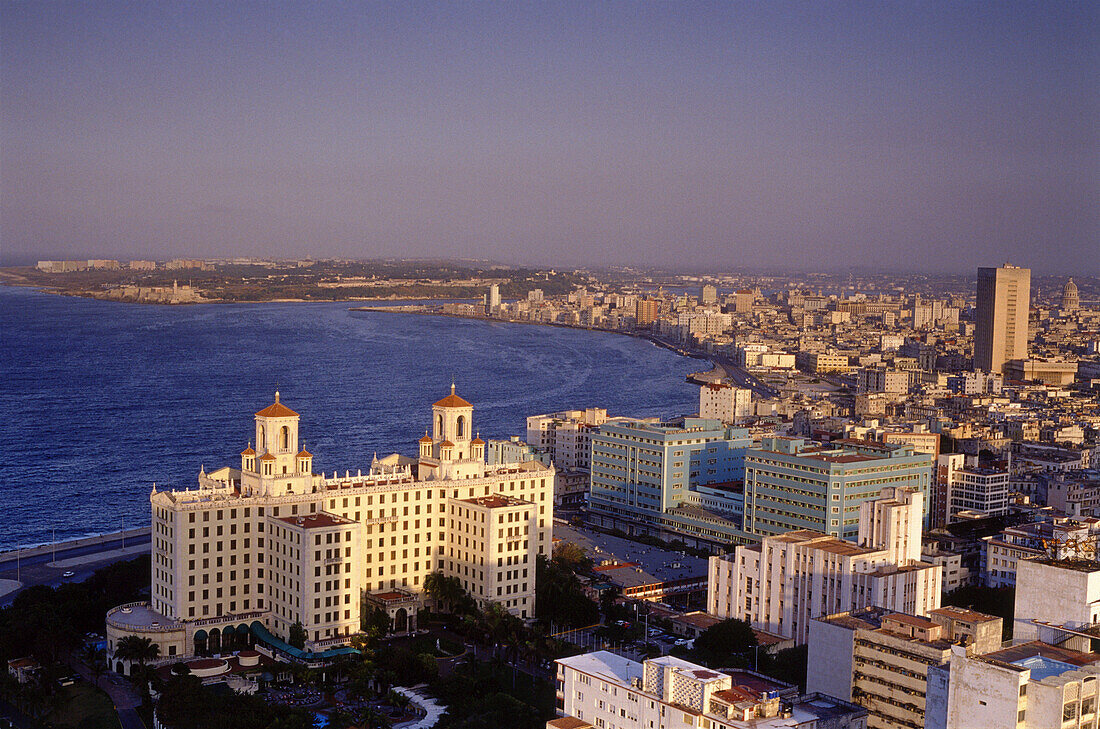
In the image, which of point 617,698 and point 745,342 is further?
point 745,342

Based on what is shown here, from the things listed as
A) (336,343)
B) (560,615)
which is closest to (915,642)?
(560,615)

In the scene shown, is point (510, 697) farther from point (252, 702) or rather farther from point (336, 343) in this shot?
point (336, 343)

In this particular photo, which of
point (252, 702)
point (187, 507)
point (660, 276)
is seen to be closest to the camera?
point (252, 702)

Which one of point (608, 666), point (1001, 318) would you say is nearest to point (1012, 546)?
point (608, 666)

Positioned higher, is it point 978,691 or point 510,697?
point 978,691

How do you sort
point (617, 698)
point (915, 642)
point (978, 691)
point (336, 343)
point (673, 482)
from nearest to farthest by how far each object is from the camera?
point (978, 691) < point (617, 698) < point (915, 642) < point (673, 482) < point (336, 343)

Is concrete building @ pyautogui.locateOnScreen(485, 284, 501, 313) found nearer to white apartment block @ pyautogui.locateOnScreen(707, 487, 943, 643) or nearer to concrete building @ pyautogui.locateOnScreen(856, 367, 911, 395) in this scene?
concrete building @ pyautogui.locateOnScreen(856, 367, 911, 395)
